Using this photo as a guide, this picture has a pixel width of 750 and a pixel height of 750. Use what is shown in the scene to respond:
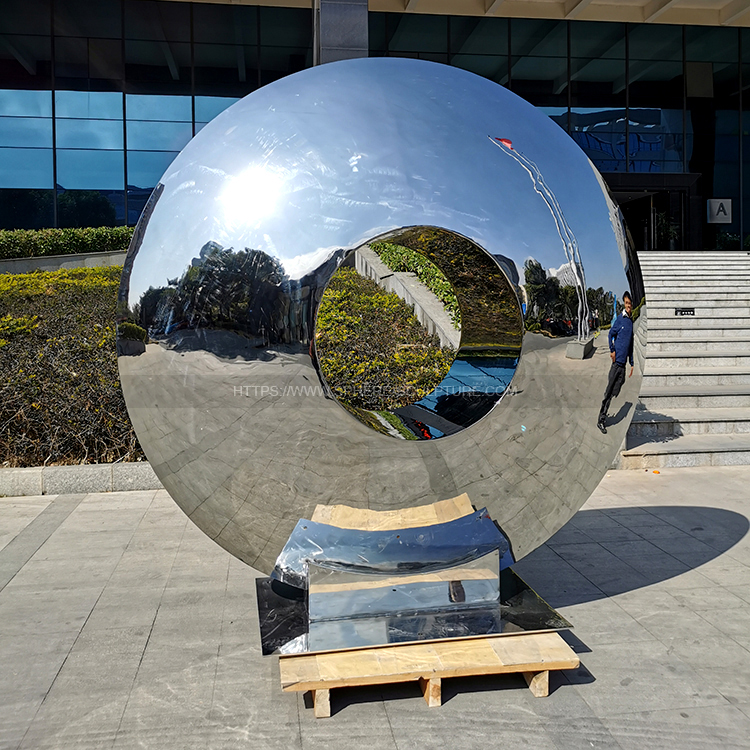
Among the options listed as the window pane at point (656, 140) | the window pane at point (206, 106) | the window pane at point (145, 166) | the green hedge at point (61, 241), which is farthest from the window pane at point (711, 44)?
the green hedge at point (61, 241)

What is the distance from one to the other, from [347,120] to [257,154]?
1.35ft

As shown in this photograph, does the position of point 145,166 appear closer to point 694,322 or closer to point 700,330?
point 694,322

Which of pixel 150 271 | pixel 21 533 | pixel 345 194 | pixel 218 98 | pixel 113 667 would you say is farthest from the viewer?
pixel 218 98

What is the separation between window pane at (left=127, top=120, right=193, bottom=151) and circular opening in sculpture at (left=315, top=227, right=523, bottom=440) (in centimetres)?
1010

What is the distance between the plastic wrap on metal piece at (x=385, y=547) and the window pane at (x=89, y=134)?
74.8ft

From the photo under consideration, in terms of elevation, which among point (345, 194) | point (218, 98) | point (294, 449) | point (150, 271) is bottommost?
point (294, 449)

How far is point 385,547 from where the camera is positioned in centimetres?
354

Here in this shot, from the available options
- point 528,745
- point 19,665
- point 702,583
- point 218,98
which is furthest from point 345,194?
point 218,98

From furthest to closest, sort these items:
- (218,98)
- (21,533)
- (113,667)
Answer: (218,98) → (21,533) → (113,667)

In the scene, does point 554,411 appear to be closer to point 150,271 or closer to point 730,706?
point 730,706

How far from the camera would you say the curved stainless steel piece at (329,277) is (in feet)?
10.6

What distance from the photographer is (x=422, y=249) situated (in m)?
5.63

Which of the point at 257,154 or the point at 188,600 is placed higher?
the point at 257,154

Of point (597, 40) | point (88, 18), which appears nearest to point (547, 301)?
point (88, 18)
